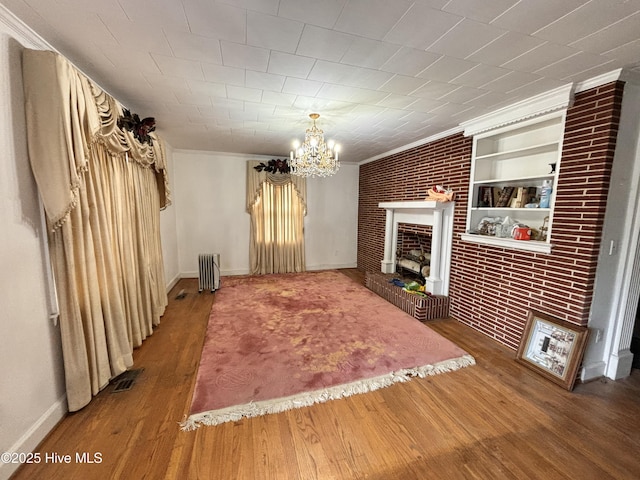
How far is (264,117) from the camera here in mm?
3102

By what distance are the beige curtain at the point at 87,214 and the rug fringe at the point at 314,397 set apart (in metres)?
0.95

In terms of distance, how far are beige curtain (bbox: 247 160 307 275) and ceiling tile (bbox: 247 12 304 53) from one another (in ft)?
12.5

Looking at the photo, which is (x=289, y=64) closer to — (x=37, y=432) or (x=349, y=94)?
(x=349, y=94)

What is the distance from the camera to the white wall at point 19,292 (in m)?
1.41

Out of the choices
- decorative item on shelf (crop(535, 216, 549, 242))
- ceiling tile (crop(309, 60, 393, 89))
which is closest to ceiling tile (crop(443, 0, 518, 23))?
ceiling tile (crop(309, 60, 393, 89))

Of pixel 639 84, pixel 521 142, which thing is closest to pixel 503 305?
pixel 521 142

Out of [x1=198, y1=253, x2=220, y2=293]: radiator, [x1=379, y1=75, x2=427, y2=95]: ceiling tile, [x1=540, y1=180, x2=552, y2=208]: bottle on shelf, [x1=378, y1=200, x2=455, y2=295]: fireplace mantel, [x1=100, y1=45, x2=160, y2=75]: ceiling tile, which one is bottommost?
[x1=198, y1=253, x2=220, y2=293]: radiator

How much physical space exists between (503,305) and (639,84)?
2.23m

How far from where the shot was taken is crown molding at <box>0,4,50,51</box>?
56.2 inches

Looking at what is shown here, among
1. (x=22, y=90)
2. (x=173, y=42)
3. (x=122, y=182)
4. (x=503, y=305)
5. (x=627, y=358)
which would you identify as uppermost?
(x=173, y=42)

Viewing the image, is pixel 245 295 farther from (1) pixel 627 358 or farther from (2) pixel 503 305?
(1) pixel 627 358

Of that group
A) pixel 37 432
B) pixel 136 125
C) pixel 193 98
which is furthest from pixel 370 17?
pixel 37 432

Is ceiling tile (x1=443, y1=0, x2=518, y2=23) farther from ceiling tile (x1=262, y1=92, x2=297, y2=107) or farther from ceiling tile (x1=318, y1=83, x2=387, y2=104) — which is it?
ceiling tile (x1=262, y1=92, x2=297, y2=107)

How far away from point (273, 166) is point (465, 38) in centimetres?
424
